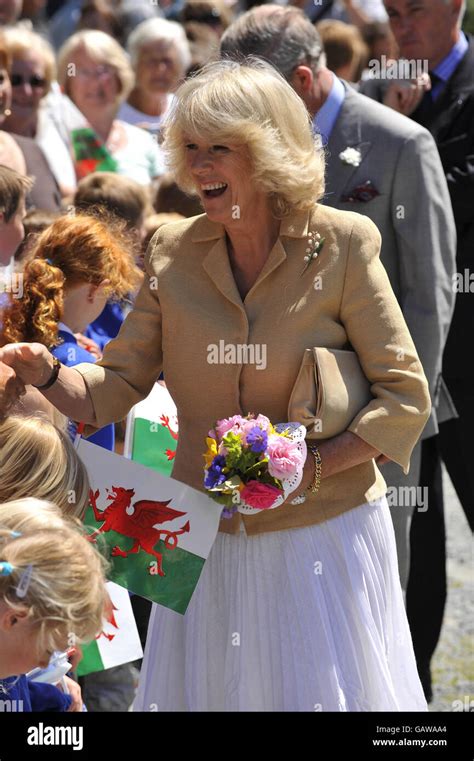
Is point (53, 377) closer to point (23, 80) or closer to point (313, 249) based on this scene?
point (313, 249)

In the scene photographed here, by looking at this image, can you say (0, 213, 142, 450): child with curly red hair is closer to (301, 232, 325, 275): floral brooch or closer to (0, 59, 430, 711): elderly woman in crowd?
(0, 59, 430, 711): elderly woman in crowd

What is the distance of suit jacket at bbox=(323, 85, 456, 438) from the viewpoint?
14.0 feet

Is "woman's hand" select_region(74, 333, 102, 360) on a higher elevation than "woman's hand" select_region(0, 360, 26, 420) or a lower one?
lower

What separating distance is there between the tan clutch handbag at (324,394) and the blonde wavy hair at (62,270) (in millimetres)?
821

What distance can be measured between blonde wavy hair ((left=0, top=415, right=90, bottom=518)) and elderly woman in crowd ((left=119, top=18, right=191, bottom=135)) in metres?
4.78

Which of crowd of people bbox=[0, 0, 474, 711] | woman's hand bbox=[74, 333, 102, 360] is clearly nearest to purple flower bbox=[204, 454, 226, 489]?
crowd of people bbox=[0, 0, 474, 711]

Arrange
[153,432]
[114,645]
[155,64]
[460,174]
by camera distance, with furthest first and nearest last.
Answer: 1. [155,64]
2. [460,174]
3. [153,432]
4. [114,645]

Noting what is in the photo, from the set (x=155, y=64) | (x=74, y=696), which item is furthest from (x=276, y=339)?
(x=155, y=64)

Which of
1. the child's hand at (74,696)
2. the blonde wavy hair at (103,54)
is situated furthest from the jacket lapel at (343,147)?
the blonde wavy hair at (103,54)

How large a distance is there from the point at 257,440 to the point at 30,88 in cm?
389

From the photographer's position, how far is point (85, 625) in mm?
2654

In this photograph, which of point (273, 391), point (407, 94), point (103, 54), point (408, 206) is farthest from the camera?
point (103, 54)

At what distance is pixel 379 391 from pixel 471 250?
6.26 ft

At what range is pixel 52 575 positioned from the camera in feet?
8.53
